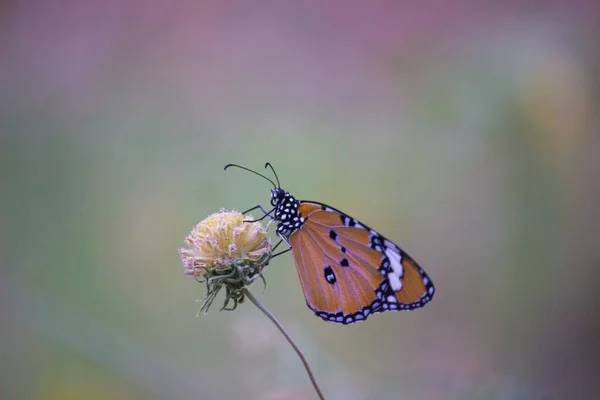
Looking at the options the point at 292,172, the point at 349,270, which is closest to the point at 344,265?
the point at 349,270

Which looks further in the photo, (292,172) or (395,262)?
(292,172)

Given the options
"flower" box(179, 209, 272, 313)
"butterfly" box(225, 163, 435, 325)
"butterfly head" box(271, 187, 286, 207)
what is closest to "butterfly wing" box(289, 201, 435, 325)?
"butterfly" box(225, 163, 435, 325)

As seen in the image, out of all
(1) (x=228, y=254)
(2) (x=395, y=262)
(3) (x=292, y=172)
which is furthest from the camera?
(3) (x=292, y=172)

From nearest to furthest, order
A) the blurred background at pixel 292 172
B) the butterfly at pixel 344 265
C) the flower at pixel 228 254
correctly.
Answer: the flower at pixel 228 254 < the butterfly at pixel 344 265 < the blurred background at pixel 292 172

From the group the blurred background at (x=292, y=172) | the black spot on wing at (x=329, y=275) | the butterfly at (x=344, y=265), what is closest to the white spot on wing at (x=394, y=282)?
the butterfly at (x=344, y=265)

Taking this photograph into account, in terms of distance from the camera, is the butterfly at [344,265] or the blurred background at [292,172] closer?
the butterfly at [344,265]

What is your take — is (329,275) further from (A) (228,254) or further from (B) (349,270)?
(A) (228,254)

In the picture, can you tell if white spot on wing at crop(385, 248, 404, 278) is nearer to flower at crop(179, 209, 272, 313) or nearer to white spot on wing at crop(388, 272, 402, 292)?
white spot on wing at crop(388, 272, 402, 292)

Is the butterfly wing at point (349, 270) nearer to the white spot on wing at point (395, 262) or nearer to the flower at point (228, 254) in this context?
the white spot on wing at point (395, 262)

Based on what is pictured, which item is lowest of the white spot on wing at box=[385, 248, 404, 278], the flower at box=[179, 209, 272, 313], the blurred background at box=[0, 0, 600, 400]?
the flower at box=[179, 209, 272, 313]
